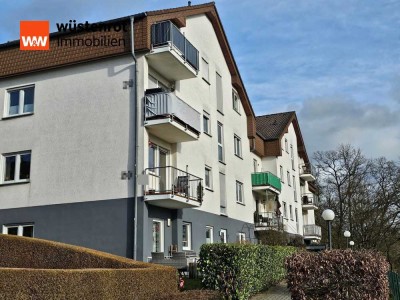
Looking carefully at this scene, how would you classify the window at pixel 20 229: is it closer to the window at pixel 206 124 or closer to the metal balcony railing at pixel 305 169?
the window at pixel 206 124

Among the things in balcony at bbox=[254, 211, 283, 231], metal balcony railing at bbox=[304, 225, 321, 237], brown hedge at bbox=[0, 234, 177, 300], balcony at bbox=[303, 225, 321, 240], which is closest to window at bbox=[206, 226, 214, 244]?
balcony at bbox=[254, 211, 283, 231]

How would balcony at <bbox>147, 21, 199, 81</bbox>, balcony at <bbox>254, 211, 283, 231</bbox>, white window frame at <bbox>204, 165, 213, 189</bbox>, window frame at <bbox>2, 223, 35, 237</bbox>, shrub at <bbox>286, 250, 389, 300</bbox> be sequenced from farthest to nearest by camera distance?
balcony at <bbox>254, 211, 283, 231</bbox>, white window frame at <bbox>204, 165, 213, 189</bbox>, window frame at <bbox>2, 223, 35, 237</bbox>, balcony at <bbox>147, 21, 199, 81</bbox>, shrub at <bbox>286, 250, 389, 300</bbox>

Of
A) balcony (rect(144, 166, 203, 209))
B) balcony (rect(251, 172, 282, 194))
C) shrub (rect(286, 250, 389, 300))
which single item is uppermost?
balcony (rect(251, 172, 282, 194))

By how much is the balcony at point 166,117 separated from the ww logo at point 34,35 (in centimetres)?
550

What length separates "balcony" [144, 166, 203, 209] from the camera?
17156 millimetres

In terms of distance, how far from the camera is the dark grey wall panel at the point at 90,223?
17.1 metres

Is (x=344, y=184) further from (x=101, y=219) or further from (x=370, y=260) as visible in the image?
(x=370, y=260)

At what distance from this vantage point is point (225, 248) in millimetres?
13258

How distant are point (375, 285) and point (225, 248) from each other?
14.5 feet

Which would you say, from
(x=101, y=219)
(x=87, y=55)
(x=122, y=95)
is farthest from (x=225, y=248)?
(x=87, y=55)

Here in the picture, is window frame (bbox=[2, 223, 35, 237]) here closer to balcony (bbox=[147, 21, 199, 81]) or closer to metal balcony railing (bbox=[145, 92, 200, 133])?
metal balcony railing (bbox=[145, 92, 200, 133])

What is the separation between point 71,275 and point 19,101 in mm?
13250

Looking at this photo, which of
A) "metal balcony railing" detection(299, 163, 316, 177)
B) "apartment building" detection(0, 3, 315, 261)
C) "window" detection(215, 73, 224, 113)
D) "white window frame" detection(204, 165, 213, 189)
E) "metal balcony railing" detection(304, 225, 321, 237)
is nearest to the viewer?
"apartment building" detection(0, 3, 315, 261)

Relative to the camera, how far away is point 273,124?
4181 cm
